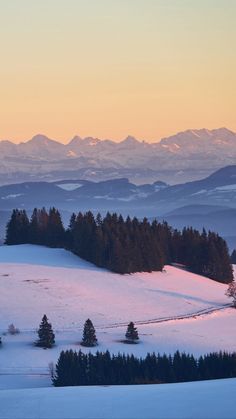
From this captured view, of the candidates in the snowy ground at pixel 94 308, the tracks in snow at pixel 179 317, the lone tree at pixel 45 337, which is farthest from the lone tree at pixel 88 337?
the tracks in snow at pixel 179 317

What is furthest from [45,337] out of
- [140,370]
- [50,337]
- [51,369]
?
[140,370]

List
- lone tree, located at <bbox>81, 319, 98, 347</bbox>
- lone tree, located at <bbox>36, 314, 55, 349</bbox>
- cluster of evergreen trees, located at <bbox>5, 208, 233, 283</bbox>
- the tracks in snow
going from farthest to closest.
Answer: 1. cluster of evergreen trees, located at <bbox>5, 208, 233, 283</bbox>
2. the tracks in snow
3. lone tree, located at <bbox>81, 319, 98, 347</bbox>
4. lone tree, located at <bbox>36, 314, 55, 349</bbox>

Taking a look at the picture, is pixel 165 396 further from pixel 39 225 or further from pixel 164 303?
pixel 39 225

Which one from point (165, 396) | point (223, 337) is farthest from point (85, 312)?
point (165, 396)

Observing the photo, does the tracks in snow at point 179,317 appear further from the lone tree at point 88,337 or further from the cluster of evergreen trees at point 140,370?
the cluster of evergreen trees at point 140,370

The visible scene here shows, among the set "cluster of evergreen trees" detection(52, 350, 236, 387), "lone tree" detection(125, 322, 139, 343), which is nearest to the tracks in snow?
"lone tree" detection(125, 322, 139, 343)

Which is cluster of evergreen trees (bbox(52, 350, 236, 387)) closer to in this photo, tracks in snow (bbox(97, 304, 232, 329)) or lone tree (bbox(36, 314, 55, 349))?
lone tree (bbox(36, 314, 55, 349))

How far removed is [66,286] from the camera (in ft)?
325

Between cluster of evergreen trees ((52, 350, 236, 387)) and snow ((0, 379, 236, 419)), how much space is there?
14.4 metres

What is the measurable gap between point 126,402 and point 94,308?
179 ft

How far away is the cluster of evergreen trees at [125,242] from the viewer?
373ft

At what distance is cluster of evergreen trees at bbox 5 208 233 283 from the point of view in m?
114

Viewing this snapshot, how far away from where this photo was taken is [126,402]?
37094mm

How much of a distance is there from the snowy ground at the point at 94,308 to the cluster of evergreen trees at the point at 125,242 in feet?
6.91
